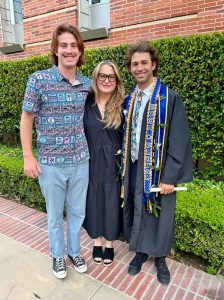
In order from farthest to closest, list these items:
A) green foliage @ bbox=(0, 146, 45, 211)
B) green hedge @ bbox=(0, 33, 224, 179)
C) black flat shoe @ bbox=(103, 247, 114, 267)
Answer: green foliage @ bbox=(0, 146, 45, 211), green hedge @ bbox=(0, 33, 224, 179), black flat shoe @ bbox=(103, 247, 114, 267)

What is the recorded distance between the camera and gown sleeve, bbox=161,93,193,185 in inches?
75.9

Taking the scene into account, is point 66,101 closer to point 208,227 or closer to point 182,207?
point 182,207

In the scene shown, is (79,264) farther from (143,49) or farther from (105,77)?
(143,49)

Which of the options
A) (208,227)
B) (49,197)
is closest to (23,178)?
(49,197)

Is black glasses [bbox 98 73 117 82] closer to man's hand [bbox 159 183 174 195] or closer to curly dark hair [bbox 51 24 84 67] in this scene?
curly dark hair [bbox 51 24 84 67]

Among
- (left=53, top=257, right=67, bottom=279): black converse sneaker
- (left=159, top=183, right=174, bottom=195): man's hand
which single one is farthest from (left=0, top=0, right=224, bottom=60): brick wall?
(left=53, top=257, right=67, bottom=279): black converse sneaker

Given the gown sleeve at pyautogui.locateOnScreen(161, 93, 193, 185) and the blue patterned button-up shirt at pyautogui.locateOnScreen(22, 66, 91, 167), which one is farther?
the gown sleeve at pyautogui.locateOnScreen(161, 93, 193, 185)

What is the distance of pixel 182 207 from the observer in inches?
98.3

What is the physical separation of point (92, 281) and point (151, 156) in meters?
1.23

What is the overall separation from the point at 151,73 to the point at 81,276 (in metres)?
1.87

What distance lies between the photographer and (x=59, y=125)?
191 centimetres

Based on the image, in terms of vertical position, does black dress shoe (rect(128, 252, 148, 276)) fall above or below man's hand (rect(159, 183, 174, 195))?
below

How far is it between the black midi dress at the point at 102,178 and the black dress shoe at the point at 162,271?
45 centimetres

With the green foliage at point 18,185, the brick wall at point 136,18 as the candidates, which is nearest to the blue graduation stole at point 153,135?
the green foliage at point 18,185
